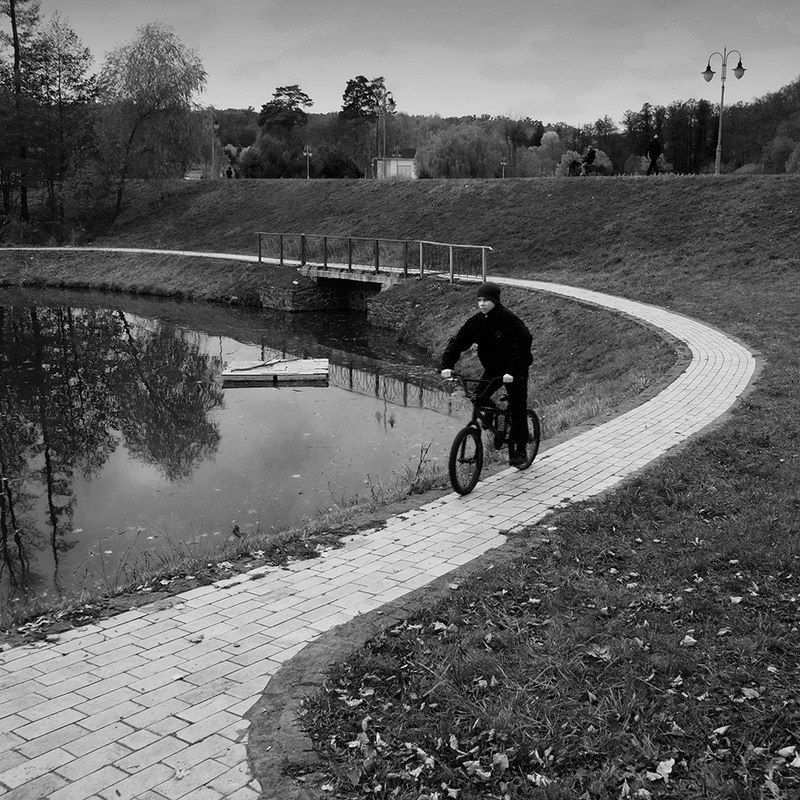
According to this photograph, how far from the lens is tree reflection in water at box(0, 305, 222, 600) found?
963 centimetres

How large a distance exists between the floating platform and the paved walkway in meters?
9.72

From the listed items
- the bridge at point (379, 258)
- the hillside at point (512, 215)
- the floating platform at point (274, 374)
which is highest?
the hillside at point (512, 215)

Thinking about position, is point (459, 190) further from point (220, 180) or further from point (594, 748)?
point (594, 748)

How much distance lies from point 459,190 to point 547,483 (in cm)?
3001

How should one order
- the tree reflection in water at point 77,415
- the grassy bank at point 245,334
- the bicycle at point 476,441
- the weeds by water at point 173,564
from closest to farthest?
the weeds by water at point 173,564 → the grassy bank at point 245,334 → the bicycle at point 476,441 → the tree reflection in water at point 77,415

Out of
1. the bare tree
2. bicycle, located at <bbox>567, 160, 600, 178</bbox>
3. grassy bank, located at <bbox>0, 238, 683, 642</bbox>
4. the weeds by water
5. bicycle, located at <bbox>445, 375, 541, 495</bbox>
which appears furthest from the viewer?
the bare tree

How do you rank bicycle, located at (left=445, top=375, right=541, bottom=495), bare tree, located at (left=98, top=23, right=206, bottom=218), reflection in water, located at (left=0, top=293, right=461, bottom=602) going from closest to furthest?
1. bicycle, located at (left=445, top=375, right=541, bottom=495)
2. reflection in water, located at (left=0, top=293, right=461, bottom=602)
3. bare tree, located at (left=98, top=23, right=206, bottom=218)

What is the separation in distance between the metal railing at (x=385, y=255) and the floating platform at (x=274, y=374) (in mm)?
7334

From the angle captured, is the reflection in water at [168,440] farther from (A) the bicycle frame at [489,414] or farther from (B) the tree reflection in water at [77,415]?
(A) the bicycle frame at [489,414]

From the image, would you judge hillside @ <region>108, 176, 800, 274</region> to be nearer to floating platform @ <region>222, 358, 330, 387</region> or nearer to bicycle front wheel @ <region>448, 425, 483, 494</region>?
floating platform @ <region>222, 358, 330, 387</region>

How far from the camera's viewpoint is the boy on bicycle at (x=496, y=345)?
7.88 meters

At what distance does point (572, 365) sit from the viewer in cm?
1662

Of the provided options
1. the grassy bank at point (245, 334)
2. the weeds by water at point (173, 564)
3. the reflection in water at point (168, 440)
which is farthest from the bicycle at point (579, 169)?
the weeds by water at point (173, 564)

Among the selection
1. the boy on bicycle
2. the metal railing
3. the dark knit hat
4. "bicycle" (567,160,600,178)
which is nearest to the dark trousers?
the boy on bicycle
